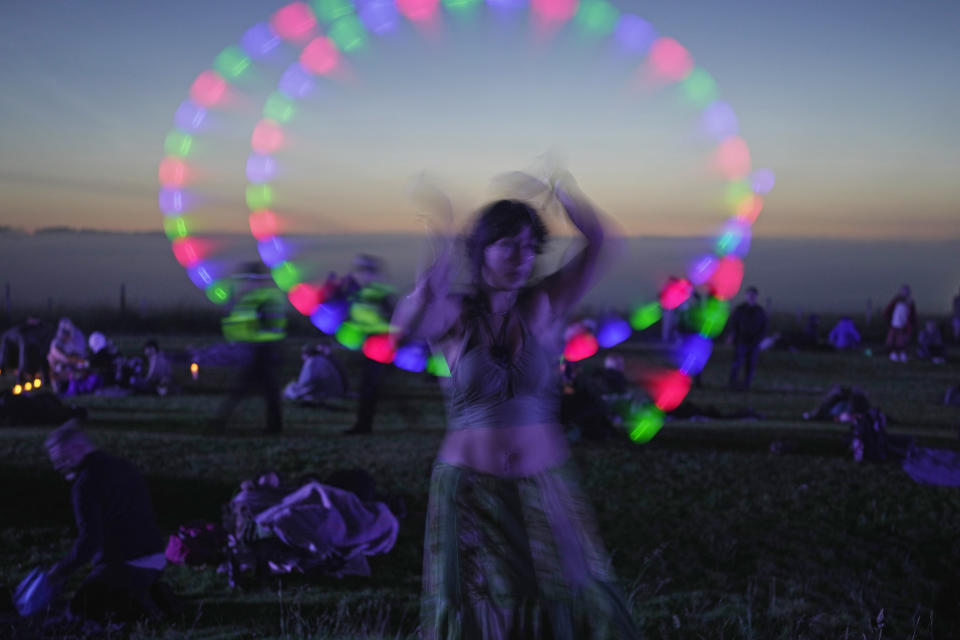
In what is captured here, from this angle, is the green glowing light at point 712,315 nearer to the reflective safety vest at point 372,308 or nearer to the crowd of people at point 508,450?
the reflective safety vest at point 372,308

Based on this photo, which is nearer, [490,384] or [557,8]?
[490,384]

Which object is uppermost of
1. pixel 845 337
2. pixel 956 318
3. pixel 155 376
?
pixel 956 318

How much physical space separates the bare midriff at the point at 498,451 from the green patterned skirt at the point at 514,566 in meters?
0.03

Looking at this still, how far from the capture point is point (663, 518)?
8914mm

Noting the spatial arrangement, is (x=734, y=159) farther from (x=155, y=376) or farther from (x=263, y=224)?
(x=155, y=376)

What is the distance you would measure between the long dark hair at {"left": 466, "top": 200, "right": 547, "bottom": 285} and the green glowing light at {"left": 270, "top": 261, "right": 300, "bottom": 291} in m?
5.74

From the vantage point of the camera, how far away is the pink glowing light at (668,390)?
46.7 ft

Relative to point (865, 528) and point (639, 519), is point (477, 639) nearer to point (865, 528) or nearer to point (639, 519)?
point (639, 519)

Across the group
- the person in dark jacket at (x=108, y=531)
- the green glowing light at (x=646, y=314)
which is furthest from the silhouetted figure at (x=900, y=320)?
the person in dark jacket at (x=108, y=531)

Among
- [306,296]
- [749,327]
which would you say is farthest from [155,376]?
[749,327]

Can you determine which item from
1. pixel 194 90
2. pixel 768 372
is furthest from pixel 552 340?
pixel 768 372

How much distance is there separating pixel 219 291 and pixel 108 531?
397cm

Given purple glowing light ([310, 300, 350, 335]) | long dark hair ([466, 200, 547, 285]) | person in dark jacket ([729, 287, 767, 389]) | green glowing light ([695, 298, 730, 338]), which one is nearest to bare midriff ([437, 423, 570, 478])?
long dark hair ([466, 200, 547, 285])

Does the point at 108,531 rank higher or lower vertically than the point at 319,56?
lower
